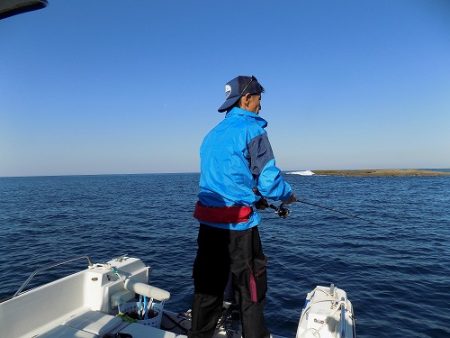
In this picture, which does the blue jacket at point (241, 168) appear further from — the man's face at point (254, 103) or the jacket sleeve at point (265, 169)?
the man's face at point (254, 103)

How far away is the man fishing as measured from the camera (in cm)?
305

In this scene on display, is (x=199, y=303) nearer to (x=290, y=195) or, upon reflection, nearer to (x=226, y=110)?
(x=290, y=195)

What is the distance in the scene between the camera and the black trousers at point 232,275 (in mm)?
3197

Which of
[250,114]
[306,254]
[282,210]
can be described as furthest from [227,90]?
[306,254]

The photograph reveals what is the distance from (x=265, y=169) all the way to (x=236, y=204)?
0.47 m

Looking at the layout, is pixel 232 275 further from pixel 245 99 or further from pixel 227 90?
pixel 227 90

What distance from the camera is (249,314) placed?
3.25 meters

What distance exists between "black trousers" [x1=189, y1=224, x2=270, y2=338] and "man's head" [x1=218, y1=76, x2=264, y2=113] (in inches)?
51.1

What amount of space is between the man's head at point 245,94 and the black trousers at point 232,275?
130 cm

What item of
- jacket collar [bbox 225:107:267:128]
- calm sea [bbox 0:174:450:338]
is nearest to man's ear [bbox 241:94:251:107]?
jacket collar [bbox 225:107:267:128]

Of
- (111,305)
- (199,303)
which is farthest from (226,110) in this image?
(111,305)

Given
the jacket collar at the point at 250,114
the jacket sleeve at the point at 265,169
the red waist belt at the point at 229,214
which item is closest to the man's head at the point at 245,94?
the jacket collar at the point at 250,114

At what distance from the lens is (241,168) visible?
10.0 feet

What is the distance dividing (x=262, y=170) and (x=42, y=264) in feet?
41.3
